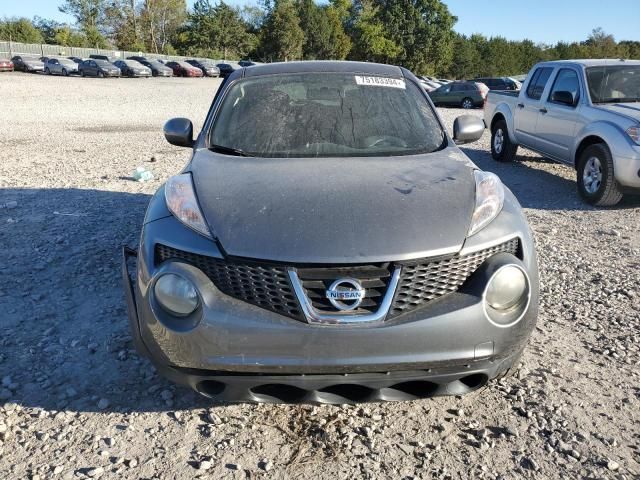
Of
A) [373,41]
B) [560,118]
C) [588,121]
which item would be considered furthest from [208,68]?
[588,121]

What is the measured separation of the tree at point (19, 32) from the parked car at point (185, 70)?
101 ft

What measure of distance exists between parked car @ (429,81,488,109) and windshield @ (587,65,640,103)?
1920 cm

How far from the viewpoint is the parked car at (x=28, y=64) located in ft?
159

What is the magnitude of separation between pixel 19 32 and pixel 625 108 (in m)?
83.8

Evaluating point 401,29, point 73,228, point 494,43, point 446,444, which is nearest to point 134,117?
point 73,228

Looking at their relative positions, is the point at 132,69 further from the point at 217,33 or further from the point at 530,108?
the point at 530,108

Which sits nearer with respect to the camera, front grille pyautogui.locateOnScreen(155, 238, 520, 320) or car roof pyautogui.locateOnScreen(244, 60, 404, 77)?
front grille pyautogui.locateOnScreen(155, 238, 520, 320)

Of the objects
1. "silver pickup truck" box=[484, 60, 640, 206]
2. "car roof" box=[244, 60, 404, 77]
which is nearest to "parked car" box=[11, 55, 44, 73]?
"silver pickup truck" box=[484, 60, 640, 206]

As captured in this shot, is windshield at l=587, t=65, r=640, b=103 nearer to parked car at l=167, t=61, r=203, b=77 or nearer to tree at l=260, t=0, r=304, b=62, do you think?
parked car at l=167, t=61, r=203, b=77

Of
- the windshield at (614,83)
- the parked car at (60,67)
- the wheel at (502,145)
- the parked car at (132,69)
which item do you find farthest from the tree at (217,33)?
the windshield at (614,83)

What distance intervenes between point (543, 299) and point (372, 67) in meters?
2.12

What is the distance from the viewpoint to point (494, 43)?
77.9 metres

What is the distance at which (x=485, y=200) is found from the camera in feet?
8.94

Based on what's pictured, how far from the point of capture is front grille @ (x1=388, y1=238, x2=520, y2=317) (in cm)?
231
